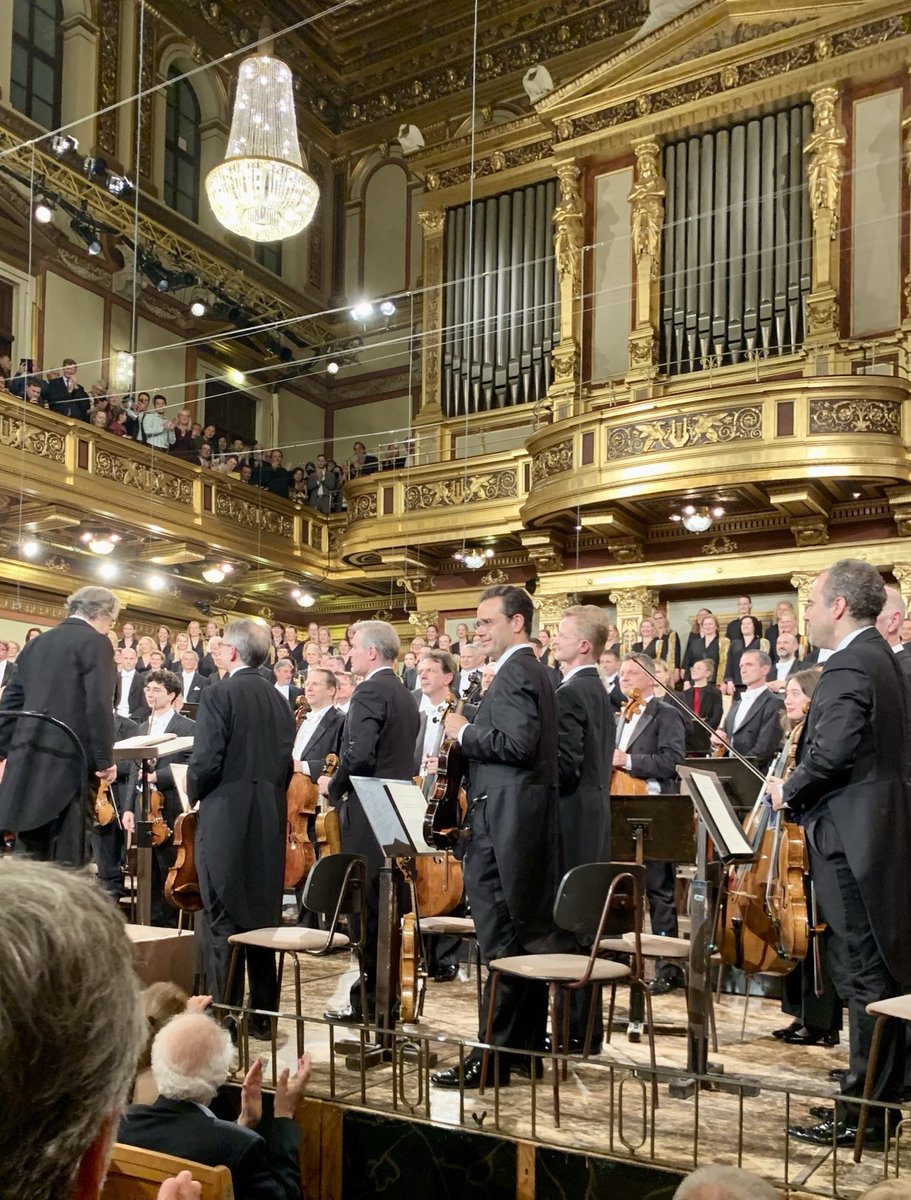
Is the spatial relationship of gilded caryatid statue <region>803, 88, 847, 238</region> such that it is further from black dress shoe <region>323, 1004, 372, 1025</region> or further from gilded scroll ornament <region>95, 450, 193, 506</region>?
black dress shoe <region>323, 1004, 372, 1025</region>

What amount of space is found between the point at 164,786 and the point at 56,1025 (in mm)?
6343

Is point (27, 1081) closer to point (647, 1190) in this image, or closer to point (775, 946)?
point (647, 1190)

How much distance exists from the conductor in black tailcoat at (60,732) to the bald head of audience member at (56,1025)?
14.0 feet

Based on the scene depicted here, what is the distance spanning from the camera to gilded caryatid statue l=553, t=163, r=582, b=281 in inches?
577

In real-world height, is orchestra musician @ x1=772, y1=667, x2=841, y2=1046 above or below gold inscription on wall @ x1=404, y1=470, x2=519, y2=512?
below

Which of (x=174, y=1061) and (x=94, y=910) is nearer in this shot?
(x=94, y=910)

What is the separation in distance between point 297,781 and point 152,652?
605 centimetres

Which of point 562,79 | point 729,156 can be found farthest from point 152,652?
point 562,79

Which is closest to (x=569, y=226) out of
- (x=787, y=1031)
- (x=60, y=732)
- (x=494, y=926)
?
(x=60, y=732)

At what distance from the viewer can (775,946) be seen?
4.40 meters

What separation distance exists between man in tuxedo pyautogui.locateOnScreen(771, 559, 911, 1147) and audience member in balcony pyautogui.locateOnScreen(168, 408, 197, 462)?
1255 cm

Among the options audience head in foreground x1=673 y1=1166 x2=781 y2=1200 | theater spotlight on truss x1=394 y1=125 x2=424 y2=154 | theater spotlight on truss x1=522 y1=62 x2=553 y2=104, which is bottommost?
audience head in foreground x1=673 y1=1166 x2=781 y2=1200

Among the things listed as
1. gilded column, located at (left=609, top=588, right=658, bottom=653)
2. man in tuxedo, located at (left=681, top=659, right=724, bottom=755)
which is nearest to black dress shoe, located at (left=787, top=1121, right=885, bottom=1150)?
man in tuxedo, located at (left=681, top=659, right=724, bottom=755)

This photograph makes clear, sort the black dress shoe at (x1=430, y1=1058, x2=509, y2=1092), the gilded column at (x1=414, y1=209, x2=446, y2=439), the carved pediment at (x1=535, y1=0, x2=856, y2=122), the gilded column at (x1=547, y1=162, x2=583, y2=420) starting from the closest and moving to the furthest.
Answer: the black dress shoe at (x1=430, y1=1058, x2=509, y2=1092) < the carved pediment at (x1=535, y1=0, x2=856, y2=122) < the gilded column at (x1=547, y1=162, x2=583, y2=420) < the gilded column at (x1=414, y1=209, x2=446, y2=439)
